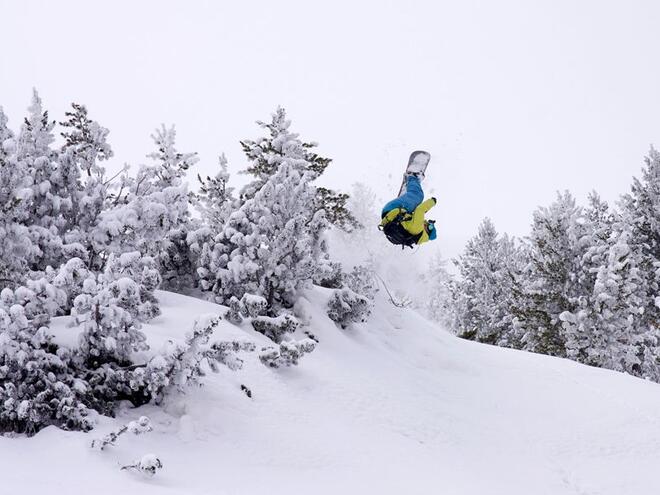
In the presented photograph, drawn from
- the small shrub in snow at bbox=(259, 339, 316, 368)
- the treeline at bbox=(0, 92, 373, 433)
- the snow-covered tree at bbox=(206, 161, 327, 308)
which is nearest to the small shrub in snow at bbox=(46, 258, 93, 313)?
the treeline at bbox=(0, 92, 373, 433)

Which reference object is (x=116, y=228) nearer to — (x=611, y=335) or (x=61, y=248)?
(x=61, y=248)

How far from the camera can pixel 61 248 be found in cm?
904

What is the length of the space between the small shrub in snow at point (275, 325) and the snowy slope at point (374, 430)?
12.7 inches

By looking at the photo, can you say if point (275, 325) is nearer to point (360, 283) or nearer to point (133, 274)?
point (133, 274)

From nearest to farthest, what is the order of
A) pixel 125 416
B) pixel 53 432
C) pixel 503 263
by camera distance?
pixel 53 432 → pixel 125 416 → pixel 503 263

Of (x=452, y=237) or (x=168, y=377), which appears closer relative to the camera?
(x=168, y=377)

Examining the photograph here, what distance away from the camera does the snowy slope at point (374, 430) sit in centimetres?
584

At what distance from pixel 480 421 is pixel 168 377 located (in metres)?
6.06

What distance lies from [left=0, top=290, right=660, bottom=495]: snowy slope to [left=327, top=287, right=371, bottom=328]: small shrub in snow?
33cm

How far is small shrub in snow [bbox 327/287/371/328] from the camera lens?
41.6 feet

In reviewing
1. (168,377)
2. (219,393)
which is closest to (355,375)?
(219,393)

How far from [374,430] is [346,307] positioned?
432 cm

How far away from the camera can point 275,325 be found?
35.0 feet

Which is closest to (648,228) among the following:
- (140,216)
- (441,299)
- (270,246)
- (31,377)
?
(270,246)
